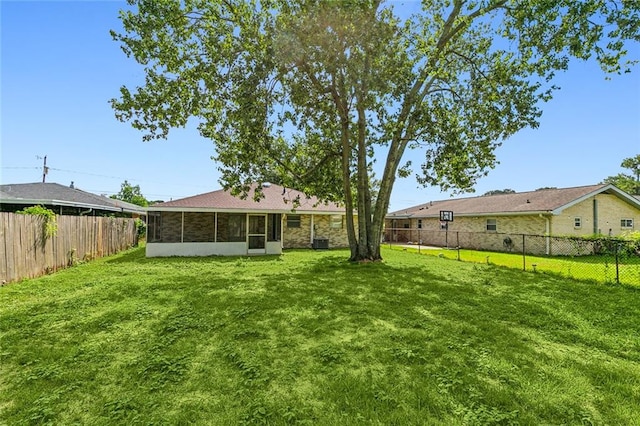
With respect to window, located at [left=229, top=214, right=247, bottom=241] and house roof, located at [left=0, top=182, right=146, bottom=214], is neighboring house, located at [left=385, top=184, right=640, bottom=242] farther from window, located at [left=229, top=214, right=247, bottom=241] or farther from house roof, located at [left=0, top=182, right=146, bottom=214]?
house roof, located at [left=0, top=182, right=146, bottom=214]

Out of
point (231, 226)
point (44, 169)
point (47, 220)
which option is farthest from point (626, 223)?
point (44, 169)

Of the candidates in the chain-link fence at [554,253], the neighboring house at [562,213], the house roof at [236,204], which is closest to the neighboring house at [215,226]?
the house roof at [236,204]

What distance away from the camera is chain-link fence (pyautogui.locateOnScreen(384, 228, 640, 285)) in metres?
10.2

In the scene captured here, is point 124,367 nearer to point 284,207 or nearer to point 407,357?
point 407,357

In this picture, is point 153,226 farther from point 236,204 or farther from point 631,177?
point 631,177

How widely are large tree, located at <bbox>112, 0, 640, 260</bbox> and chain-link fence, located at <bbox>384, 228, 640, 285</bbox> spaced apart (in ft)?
14.6

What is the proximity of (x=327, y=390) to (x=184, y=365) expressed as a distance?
176cm

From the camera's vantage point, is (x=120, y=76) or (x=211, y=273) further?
(x=120, y=76)

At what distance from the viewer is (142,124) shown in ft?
36.1

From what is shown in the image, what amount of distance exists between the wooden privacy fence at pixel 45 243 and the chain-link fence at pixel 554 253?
46.4ft

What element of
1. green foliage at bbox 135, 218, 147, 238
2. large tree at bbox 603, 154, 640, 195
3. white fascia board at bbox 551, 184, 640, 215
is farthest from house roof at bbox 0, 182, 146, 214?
large tree at bbox 603, 154, 640, 195

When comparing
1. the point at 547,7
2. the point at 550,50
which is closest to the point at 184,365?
the point at 547,7

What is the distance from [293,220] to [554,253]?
14539 millimetres

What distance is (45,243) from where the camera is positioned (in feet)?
30.9
